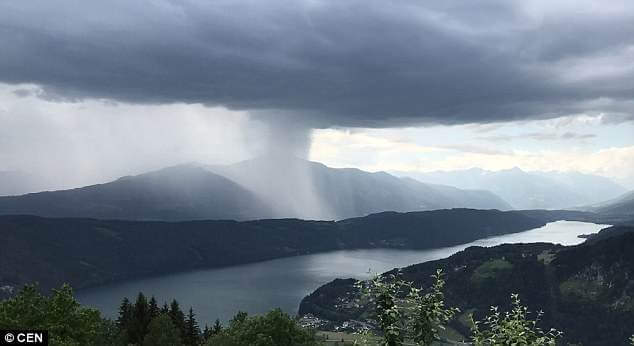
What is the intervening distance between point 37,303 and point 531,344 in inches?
2346

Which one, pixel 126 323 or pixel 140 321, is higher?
pixel 140 321

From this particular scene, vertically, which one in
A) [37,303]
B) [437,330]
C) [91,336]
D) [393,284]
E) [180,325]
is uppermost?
[393,284]

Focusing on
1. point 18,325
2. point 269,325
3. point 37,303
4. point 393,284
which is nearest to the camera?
point 393,284

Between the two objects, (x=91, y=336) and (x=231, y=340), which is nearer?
(x=91, y=336)

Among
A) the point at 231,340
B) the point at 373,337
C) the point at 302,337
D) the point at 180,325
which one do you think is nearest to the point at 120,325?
the point at 180,325

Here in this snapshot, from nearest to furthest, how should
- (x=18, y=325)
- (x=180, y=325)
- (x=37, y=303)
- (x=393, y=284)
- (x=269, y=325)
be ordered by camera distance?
(x=393, y=284), (x=18, y=325), (x=37, y=303), (x=269, y=325), (x=180, y=325)

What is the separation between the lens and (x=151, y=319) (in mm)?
101688

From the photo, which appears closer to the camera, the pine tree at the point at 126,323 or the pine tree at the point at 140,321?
the pine tree at the point at 140,321

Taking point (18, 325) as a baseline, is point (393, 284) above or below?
above

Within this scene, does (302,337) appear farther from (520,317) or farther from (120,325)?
(520,317)

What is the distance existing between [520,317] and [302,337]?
207 feet

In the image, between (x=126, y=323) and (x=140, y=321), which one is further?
(x=126, y=323)

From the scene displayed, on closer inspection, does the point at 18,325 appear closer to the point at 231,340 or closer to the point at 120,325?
the point at 231,340

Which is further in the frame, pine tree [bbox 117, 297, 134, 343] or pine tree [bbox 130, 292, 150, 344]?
pine tree [bbox 117, 297, 134, 343]
